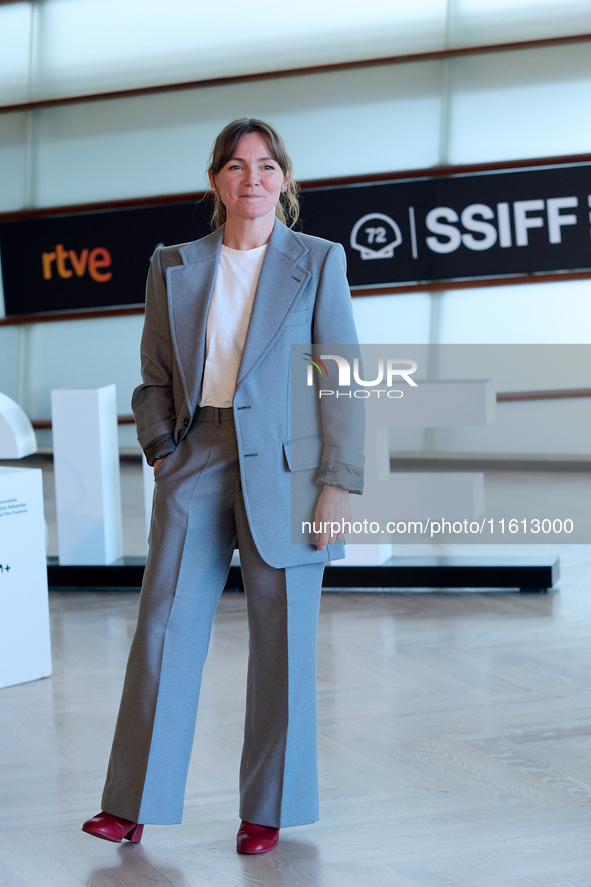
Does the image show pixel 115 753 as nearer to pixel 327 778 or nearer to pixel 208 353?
→ pixel 327 778

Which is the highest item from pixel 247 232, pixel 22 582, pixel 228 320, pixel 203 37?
pixel 203 37

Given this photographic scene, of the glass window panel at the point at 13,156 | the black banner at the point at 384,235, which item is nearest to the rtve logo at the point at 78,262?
the black banner at the point at 384,235

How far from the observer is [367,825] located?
7.65ft

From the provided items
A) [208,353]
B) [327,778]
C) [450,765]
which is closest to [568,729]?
[450,765]

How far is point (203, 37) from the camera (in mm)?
8414

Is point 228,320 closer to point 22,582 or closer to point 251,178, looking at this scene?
point 251,178

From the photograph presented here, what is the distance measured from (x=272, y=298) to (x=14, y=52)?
25.8ft

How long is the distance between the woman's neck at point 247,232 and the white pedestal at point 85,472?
261 cm

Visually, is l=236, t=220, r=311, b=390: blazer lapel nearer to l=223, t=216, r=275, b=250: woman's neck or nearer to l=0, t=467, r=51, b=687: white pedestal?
l=223, t=216, r=275, b=250: woman's neck

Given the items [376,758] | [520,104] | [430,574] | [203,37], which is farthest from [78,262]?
[376,758]

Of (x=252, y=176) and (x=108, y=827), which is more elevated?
(x=252, y=176)

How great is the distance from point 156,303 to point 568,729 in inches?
66.9

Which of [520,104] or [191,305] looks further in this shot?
[520,104]

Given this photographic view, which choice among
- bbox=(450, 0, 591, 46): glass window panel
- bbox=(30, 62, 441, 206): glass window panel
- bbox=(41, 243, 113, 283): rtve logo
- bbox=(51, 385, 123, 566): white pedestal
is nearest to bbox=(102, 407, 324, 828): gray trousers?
bbox=(51, 385, 123, 566): white pedestal
